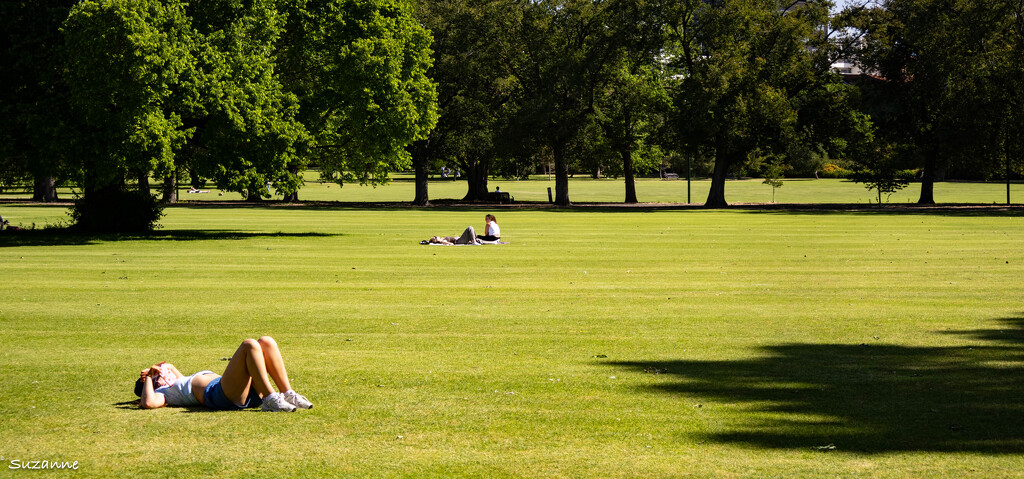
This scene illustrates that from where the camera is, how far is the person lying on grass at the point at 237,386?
29.5 feet

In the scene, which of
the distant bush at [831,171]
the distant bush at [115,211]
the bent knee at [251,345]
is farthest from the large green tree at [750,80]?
the distant bush at [831,171]

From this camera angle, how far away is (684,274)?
21.5 m

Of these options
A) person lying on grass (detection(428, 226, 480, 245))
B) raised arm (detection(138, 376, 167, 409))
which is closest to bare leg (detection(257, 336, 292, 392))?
raised arm (detection(138, 376, 167, 409))

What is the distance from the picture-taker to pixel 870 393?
9.73 meters

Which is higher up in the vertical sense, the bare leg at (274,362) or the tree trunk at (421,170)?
the tree trunk at (421,170)

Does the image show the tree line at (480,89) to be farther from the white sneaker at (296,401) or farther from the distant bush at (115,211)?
the white sneaker at (296,401)

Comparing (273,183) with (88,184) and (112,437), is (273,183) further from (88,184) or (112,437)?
(112,437)

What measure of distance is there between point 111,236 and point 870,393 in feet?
98.5

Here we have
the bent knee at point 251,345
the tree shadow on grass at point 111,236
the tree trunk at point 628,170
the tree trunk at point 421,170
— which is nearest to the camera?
the bent knee at point 251,345

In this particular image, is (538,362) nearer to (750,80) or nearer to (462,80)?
(750,80)

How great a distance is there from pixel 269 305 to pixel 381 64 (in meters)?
25.1

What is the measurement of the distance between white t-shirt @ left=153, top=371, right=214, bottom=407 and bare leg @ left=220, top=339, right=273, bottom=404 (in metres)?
0.36

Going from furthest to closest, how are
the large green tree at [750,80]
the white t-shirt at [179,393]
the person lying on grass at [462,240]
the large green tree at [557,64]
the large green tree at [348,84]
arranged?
1. the large green tree at [557,64]
2. the large green tree at [750,80]
3. the large green tree at [348,84]
4. the person lying on grass at [462,240]
5. the white t-shirt at [179,393]

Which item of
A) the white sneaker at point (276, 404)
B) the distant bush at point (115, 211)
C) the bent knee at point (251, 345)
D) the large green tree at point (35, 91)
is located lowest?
the white sneaker at point (276, 404)
